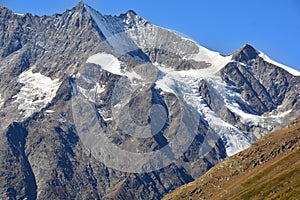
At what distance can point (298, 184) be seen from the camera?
17462 cm

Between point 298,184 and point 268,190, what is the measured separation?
54.1ft

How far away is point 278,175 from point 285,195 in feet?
106

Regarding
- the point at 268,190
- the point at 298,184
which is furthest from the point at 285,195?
the point at 268,190

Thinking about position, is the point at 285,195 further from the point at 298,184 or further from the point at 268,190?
the point at 268,190

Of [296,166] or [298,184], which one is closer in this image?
[298,184]

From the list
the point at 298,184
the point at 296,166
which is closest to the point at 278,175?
the point at 296,166

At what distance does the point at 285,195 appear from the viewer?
16725 cm

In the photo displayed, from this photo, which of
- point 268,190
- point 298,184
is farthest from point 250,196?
point 298,184

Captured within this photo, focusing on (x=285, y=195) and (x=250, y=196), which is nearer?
(x=285, y=195)

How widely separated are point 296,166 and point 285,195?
104 ft

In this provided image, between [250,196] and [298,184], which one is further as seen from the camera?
[250,196]

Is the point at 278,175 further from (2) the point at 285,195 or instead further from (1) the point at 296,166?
(2) the point at 285,195

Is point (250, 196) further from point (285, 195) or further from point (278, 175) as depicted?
point (285, 195)

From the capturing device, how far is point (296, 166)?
19738 centimetres
